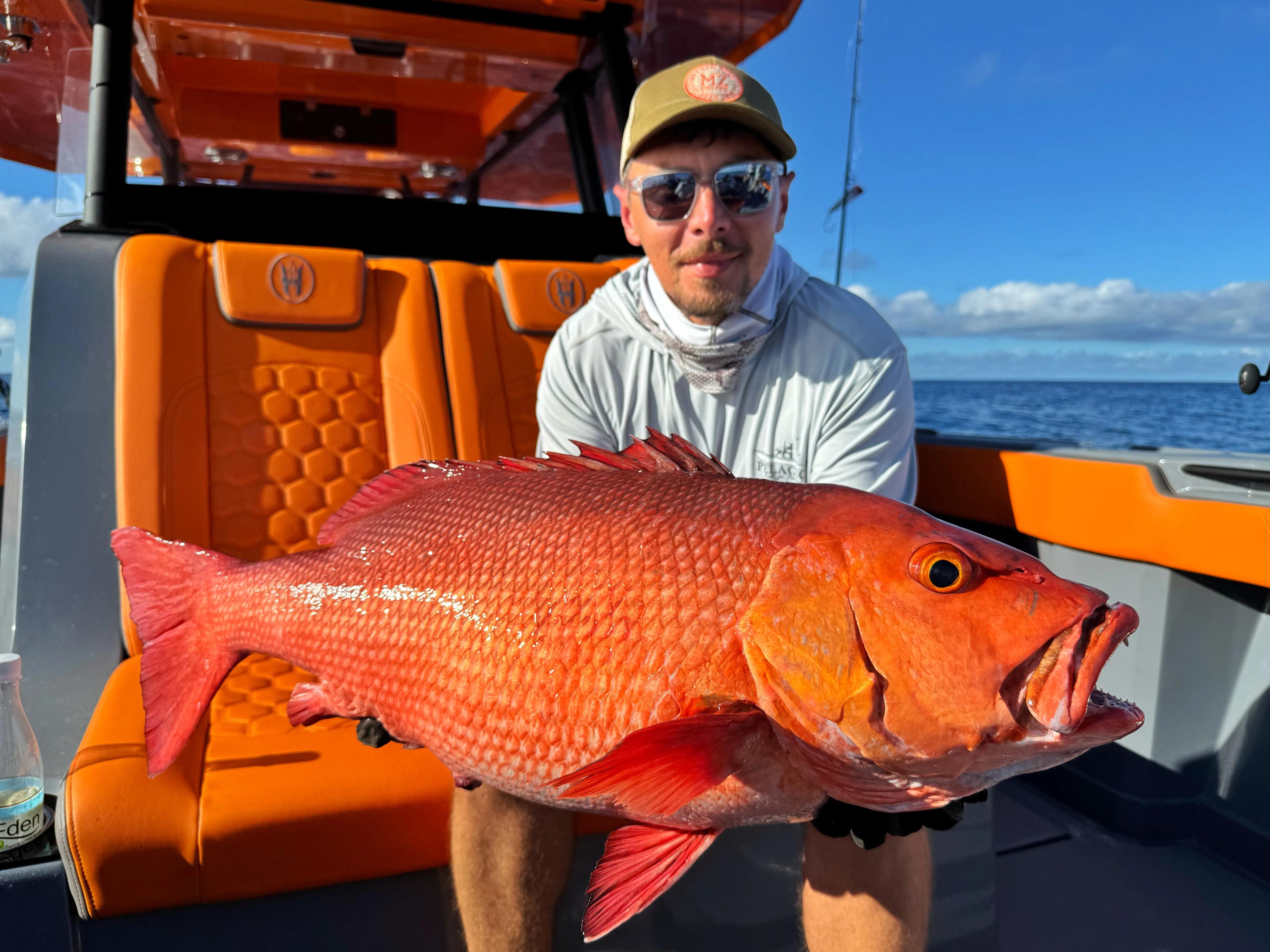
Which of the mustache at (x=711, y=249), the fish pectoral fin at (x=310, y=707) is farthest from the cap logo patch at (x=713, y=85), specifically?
the fish pectoral fin at (x=310, y=707)

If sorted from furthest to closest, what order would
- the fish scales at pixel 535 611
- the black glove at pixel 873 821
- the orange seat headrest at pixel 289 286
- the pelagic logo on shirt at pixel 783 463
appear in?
the orange seat headrest at pixel 289 286 → the pelagic logo on shirt at pixel 783 463 → the black glove at pixel 873 821 → the fish scales at pixel 535 611

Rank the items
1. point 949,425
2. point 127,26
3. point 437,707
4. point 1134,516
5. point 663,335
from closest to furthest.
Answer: point 437,707
point 663,335
point 1134,516
point 127,26
point 949,425

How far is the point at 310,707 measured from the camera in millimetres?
1322

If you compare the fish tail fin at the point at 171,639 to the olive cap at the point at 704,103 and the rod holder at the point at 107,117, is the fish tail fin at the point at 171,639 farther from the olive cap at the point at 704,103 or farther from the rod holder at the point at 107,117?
the rod holder at the point at 107,117

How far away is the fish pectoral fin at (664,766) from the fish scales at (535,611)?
0.06 metres

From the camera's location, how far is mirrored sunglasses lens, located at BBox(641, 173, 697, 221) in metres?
1.83

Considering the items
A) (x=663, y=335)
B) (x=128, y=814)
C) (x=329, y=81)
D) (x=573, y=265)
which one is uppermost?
(x=329, y=81)

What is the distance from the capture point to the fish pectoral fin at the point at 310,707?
1313 millimetres

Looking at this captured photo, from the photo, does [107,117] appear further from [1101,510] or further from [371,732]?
[1101,510]

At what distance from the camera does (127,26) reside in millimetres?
2566

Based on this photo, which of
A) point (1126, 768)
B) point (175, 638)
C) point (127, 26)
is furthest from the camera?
point (127, 26)

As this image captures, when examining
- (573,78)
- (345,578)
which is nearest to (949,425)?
(573,78)

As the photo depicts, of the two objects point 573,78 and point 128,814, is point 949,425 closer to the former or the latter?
point 573,78

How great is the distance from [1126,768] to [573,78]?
315cm
